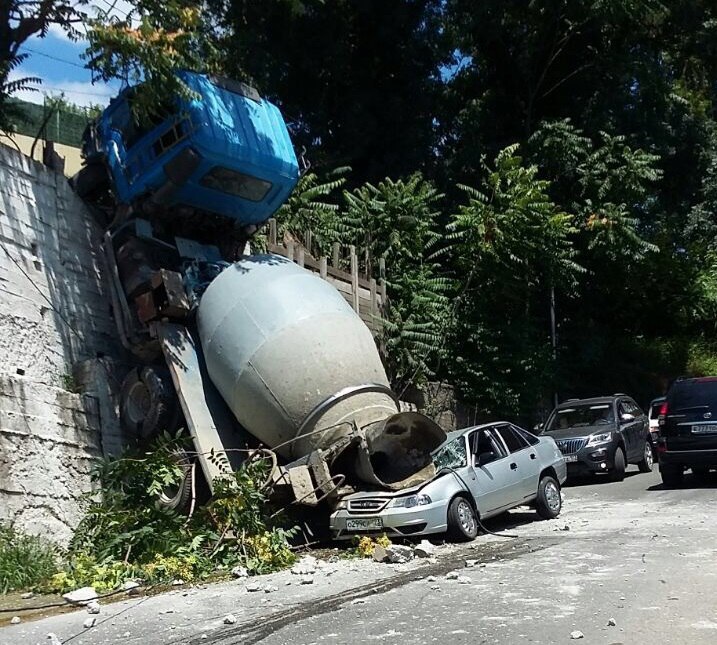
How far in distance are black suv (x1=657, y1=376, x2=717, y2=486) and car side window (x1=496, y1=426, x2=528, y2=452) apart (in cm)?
360

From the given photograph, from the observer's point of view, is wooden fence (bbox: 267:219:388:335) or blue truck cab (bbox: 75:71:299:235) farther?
wooden fence (bbox: 267:219:388:335)

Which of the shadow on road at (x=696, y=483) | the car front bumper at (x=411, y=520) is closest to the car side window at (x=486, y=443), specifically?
the car front bumper at (x=411, y=520)

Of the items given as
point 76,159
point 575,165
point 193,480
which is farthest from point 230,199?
point 76,159

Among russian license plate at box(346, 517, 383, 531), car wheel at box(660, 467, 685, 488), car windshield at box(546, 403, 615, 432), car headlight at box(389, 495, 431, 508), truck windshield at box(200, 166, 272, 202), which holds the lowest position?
car wheel at box(660, 467, 685, 488)

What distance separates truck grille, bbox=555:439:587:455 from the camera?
16672mm

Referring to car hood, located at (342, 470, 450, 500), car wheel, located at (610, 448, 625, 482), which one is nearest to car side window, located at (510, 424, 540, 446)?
car hood, located at (342, 470, 450, 500)

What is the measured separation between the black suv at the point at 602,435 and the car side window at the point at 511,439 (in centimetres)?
474

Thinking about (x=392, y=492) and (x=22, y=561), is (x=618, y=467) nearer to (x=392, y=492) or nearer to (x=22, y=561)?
(x=392, y=492)

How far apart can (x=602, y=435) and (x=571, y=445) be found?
0.64m

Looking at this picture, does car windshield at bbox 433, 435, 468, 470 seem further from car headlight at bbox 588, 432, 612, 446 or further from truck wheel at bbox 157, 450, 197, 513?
car headlight at bbox 588, 432, 612, 446

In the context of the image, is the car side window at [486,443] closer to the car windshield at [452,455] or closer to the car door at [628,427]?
the car windshield at [452,455]

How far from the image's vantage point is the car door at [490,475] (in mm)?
10914

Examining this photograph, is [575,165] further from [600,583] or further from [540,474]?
[600,583]

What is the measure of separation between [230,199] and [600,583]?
8521mm
